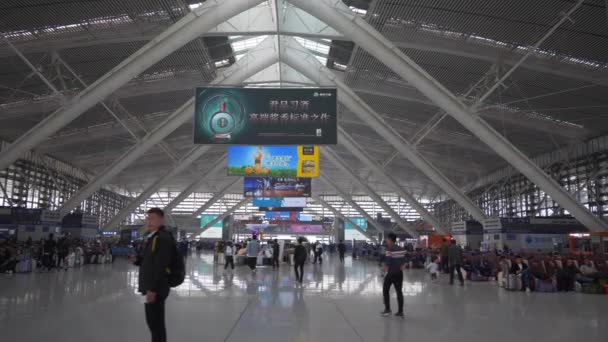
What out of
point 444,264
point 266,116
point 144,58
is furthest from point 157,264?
point 444,264

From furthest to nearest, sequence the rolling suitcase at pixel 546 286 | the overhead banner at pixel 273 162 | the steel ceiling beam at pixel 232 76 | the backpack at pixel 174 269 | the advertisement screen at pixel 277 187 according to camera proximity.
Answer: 1. the advertisement screen at pixel 277 187
2. the steel ceiling beam at pixel 232 76
3. the overhead banner at pixel 273 162
4. the rolling suitcase at pixel 546 286
5. the backpack at pixel 174 269

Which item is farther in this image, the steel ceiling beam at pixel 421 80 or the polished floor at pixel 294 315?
the steel ceiling beam at pixel 421 80

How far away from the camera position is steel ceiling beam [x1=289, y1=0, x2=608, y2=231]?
16.5 metres

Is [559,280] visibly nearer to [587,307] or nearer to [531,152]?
[587,307]

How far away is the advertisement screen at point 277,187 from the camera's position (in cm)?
2755

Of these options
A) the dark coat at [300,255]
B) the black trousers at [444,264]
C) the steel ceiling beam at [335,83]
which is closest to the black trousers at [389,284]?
the dark coat at [300,255]

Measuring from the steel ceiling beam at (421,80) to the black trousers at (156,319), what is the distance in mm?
13337

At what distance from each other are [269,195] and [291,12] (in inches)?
434

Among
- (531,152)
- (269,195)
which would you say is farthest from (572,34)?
(531,152)

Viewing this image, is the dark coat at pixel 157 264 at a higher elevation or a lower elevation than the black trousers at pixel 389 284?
higher

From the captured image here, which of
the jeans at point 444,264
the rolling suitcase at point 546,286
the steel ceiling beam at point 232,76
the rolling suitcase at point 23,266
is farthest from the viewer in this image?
the steel ceiling beam at point 232,76

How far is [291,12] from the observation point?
20.5 meters

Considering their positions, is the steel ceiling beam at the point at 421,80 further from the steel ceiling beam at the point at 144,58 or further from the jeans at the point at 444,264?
the jeans at the point at 444,264

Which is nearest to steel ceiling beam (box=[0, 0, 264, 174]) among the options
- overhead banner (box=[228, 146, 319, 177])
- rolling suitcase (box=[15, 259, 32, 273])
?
rolling suitcase (box=[15, 259, 32, 273])
